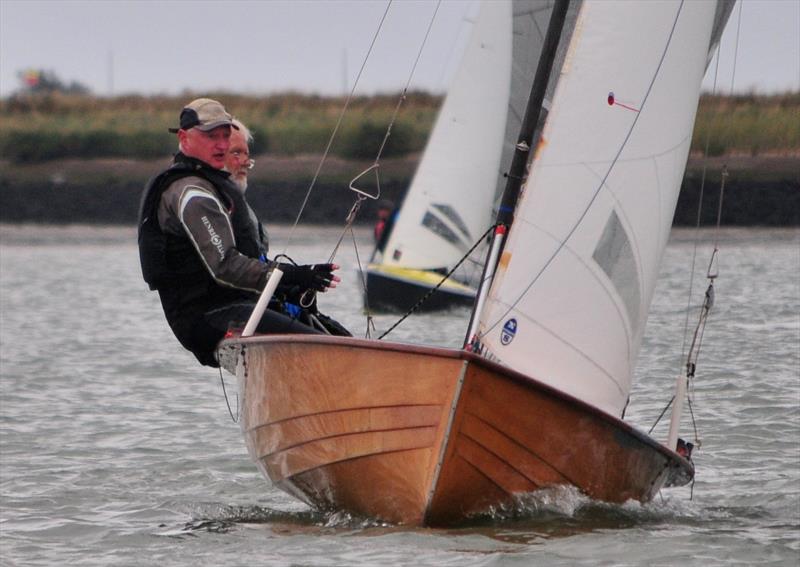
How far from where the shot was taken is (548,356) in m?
6.58

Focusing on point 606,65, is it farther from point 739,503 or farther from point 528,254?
point 739,503

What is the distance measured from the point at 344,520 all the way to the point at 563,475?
943mm

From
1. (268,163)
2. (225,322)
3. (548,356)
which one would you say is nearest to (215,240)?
(225,322)

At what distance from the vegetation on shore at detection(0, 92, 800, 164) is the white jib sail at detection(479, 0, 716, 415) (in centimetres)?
2829

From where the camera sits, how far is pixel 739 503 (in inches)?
300

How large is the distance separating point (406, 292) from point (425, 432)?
40.1ft

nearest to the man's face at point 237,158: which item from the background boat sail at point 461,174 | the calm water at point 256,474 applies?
the calm water at point 256,474

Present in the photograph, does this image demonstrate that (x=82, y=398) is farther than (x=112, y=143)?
No

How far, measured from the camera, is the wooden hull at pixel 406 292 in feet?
60.1

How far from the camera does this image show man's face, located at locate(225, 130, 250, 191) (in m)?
6.93

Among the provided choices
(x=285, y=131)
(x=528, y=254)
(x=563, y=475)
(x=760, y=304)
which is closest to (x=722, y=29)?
(x=528, y=254)

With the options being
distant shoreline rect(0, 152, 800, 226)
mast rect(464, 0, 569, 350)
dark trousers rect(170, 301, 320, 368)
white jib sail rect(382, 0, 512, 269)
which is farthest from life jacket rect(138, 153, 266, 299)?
distant shoreline rect(0, 152, 800, 226)

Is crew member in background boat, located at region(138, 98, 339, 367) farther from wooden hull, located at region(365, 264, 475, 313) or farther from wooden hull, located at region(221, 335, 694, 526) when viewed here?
wooden hull, located at region(365, 264, 475, 313)

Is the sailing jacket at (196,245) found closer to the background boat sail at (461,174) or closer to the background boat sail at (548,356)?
the background boat sail at (548,356)
